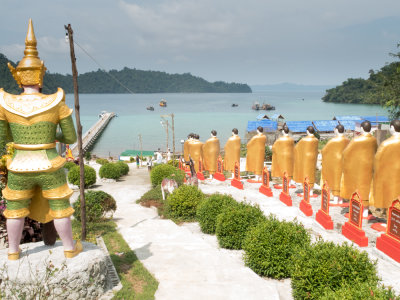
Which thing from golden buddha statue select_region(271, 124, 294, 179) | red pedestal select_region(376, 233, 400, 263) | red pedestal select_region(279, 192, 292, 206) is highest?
golden buddha statue select_region(271, 124, 294, 179)

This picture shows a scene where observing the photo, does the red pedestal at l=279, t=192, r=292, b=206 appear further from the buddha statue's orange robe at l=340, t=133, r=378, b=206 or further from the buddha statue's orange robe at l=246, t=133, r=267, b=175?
the buddha statue's orange robe at l=246, t=133, r=267, b=175

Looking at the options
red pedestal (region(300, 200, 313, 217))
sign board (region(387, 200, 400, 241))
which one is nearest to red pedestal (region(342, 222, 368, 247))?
sign board (region(387, 200, 400, 241))

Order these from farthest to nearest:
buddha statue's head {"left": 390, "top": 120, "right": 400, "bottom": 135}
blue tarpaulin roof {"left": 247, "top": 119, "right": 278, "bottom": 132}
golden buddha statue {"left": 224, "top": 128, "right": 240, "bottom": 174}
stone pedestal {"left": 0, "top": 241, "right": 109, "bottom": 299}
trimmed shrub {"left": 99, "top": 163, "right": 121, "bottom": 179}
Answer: blue tarpaulin roof {"left": 247, "top": 119, "right": 278, "bottom": 132}
trimmed shrub {"left": 99, "top": 163, "right": 121, "bottom": 179}
golden buddha statue {"left": 224, "top": 128, "right": 240, "bottom": 174}
buddha statue's head {"left": 390, "top": 120, "right": 400, "bottom": 135}
stone pedestal {"left": 0, "top": 241, "right": 109, "bottom": 299}

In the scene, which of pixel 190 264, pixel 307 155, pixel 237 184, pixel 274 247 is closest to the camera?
pixel 274 247

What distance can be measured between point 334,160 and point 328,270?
20.6 ft

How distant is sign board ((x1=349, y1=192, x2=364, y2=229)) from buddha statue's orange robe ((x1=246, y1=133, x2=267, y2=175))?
6.37 metres

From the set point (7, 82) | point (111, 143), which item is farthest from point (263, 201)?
point (7, 82)

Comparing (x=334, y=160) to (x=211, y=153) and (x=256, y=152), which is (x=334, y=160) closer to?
(x=256, y=152)

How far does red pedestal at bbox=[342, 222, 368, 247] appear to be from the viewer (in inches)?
332

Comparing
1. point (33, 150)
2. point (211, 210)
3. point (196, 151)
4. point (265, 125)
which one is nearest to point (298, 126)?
point (265, 125)

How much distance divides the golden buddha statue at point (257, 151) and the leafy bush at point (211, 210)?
5.49m

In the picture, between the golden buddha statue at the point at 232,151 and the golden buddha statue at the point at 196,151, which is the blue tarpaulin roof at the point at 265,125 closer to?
the golden buddha statue at the point at 196,151

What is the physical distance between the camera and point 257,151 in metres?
15.0

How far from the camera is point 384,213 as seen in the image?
36.5ft
